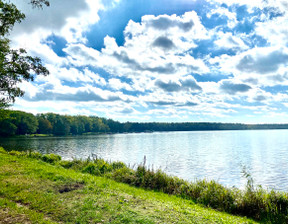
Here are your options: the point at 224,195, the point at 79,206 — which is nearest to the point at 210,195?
the point at 224,195

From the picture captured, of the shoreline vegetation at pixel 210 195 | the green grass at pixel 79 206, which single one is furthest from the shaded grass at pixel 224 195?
the green grass at pixel 79 206

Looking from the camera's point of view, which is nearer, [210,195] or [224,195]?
[224,195]

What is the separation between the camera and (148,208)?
877cm

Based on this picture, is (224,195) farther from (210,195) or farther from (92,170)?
(92,170)

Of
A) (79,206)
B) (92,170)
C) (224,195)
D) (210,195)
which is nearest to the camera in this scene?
(79,206)

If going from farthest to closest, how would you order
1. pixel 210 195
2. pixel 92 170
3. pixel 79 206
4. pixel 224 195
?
pixel 92 170, pixel 210 195, pixel 224 195, pixel 79 206

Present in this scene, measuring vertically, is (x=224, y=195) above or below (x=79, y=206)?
below

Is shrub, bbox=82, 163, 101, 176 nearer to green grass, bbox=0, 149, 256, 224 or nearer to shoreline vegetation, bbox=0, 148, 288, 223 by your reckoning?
shoreline vegetation, bbox=0, 148, 288, 223

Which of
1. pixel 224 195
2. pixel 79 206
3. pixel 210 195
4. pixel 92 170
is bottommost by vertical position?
pixel 210 195

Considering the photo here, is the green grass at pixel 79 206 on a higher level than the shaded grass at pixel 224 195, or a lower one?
higher

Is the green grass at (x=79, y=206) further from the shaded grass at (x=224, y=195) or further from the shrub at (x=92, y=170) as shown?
the shrub at (x=92, y=170)

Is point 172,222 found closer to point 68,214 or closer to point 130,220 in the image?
point 130,220

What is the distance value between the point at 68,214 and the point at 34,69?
20.4 meters

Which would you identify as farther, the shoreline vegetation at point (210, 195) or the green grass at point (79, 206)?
the shoreline vegetation at point (210, 195)
